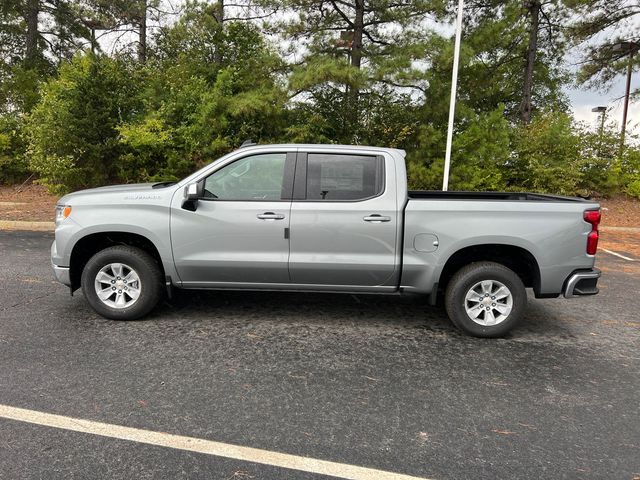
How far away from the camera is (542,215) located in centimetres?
431

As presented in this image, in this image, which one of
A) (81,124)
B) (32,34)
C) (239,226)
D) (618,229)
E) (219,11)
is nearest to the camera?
(239,226)

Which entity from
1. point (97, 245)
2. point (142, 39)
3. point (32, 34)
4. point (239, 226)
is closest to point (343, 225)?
point (239, 226)

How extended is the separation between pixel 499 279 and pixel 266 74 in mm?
11909

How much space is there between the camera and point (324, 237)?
449 centimetres

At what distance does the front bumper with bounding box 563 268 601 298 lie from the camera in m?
4.34

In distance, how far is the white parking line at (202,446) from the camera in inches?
99.0

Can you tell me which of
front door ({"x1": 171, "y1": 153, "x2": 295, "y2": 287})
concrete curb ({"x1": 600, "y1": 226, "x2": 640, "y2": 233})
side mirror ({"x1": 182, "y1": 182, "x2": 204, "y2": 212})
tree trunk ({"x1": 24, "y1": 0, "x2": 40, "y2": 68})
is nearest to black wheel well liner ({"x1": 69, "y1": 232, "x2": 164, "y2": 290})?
front door ({"x1": 171, "y1": 153, "x2": 295, "y2": 287})

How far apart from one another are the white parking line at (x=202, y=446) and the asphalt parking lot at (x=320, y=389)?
1.6 inches

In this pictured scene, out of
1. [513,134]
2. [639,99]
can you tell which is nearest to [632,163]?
[513,134]

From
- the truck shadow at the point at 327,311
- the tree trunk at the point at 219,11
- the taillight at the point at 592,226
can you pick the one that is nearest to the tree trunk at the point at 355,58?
the tree trunk at the point at 219,11

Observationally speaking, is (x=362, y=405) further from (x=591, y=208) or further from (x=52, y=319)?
(x=52, y=319)

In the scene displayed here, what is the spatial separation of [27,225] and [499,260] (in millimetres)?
10597

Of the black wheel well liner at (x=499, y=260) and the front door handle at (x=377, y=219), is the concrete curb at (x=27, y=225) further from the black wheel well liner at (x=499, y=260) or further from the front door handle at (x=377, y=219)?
the black wheel well liner at (x=499, y=260)

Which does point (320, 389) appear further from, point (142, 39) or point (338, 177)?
point (142, 39)
